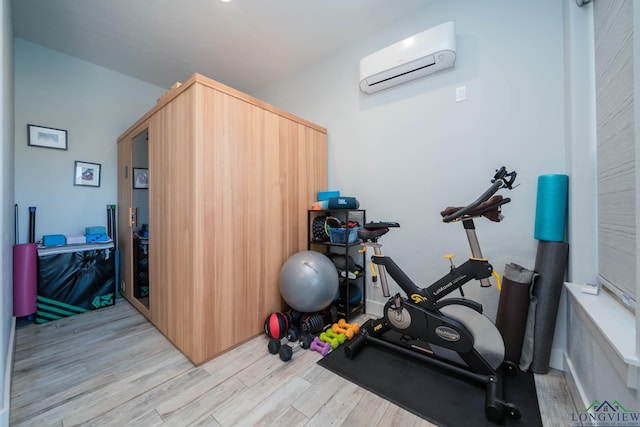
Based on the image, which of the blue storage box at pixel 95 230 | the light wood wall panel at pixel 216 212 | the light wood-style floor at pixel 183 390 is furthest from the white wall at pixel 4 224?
the blue storage box at pixel 95 230

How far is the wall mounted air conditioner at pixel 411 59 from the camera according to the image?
1892 mm

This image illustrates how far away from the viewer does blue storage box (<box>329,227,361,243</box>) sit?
7.40ft

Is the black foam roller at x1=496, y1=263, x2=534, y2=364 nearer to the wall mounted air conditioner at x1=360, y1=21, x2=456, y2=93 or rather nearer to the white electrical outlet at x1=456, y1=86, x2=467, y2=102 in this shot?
the white electrical outlet at x1=456, y1=86, x2=467, y2=102

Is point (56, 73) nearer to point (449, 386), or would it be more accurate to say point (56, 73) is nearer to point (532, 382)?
point (449, 386)

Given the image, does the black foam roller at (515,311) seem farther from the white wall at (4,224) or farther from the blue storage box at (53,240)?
the blue storage box at (53,240)

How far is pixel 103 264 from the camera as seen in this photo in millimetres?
2721

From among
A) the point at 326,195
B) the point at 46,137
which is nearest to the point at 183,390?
the point at 326,195

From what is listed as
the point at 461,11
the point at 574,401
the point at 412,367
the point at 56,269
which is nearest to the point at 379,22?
the point at 461,11

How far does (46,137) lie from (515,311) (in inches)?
191

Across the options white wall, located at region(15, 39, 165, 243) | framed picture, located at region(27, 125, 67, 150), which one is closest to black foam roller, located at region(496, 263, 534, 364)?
white wall, located at region(15, 39, 165, 243)

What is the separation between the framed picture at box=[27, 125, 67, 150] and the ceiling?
94 cm

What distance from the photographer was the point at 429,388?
144cm

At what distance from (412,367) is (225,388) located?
1.24 m

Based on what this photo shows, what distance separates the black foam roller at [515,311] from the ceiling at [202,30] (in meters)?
2.40
